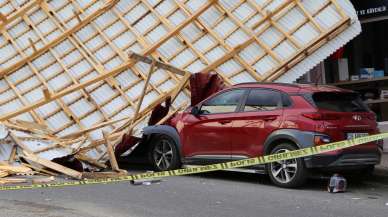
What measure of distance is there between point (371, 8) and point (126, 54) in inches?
250

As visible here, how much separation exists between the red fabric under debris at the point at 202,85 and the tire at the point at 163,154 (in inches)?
50.5

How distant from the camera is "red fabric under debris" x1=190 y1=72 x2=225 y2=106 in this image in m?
12.8

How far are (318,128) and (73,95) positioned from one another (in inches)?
273

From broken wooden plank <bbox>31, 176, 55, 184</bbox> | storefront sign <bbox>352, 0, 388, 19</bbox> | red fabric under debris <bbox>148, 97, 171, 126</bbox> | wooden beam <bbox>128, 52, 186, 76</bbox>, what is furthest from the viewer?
storefront sign <bbox>352, 0, 388, 19</bbox>

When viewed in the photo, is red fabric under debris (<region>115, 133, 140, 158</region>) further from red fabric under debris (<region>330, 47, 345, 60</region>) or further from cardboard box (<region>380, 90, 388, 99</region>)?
cardboard box (<region>380, 90, 388, 99</region>)

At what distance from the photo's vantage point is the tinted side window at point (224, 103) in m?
10.6

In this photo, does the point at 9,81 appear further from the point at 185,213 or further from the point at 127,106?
the point at 185,213

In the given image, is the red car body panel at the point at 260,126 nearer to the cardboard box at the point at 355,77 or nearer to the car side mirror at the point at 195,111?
the car side mirror at the point at 195,111

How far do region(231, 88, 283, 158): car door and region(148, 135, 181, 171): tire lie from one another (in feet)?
5.19

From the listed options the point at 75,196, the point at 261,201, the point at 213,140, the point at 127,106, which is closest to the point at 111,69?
the point at 127,106

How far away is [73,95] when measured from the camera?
14.3 meters

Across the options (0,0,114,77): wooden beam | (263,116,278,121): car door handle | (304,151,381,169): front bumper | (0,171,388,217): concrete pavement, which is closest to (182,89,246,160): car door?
(0,171,388,217): concrete pavement

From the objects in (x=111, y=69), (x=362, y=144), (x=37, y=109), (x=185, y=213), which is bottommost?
(x=185, y=213)

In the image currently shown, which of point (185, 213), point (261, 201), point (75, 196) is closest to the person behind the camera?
point (185, 213)
